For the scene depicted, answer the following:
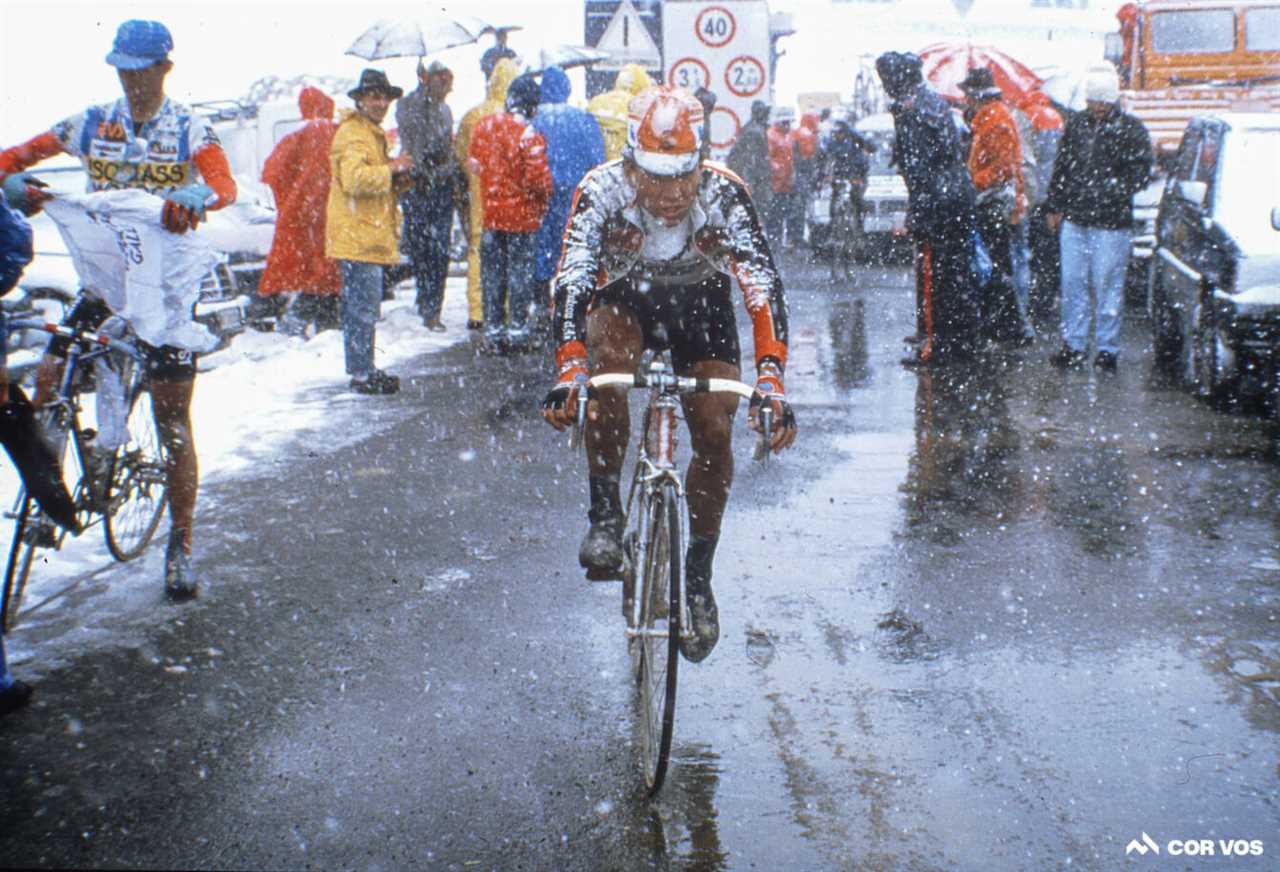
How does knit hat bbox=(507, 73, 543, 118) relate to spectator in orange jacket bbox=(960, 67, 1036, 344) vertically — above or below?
above

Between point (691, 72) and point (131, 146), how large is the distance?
39.2 ft

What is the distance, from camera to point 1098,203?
437 inches

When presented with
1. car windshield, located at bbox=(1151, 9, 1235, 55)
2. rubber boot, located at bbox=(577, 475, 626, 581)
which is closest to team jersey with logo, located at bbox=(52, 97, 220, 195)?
rubber boot, located at bbox=(577, 475, 626, 581)

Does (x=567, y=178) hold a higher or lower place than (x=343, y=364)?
higher

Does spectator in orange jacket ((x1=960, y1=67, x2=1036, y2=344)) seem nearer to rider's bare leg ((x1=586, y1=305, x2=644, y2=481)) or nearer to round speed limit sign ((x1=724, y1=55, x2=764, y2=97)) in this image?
round speed limit sign ((x1=724, y1=55, x2=764, y2=97))

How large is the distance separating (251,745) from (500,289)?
854cm

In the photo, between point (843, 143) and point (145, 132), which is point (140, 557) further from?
point (843, 143)

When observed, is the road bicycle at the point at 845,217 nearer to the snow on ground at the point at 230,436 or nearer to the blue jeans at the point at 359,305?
the snow on ground at the point at 230,436

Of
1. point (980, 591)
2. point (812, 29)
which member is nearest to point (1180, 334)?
point (980, 591)

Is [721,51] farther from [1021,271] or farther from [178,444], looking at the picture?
[178,444]

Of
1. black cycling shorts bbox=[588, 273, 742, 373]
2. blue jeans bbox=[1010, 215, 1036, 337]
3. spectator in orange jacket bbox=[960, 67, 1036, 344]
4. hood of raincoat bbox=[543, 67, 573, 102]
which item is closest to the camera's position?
black cycling shorts bbox=[588, 273, 742, 373]

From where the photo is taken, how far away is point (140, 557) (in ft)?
21.6

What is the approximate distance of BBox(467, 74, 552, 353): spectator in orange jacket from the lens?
1216 centimetres

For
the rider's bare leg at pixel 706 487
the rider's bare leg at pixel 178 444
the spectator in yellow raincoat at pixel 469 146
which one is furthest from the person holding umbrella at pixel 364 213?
the rider's bare leg at pixel 706 487
